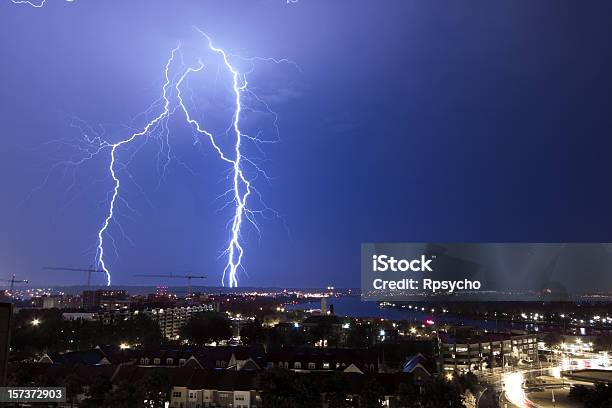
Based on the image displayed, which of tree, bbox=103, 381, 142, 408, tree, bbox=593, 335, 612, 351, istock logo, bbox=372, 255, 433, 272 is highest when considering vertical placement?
istock logo, bbox=372, 255, 433, 272

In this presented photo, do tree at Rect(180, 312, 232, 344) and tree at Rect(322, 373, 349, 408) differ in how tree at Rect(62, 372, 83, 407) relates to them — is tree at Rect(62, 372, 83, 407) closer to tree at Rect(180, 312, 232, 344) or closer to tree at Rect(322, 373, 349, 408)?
tree at Rect(322, 373, 349, 408)

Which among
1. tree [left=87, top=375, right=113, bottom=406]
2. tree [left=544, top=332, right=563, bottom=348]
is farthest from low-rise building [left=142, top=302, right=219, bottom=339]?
tree [left=87, top=375, right=113, bottom=406]

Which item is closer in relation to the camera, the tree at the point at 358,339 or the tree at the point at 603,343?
the tree at the point at 358,339

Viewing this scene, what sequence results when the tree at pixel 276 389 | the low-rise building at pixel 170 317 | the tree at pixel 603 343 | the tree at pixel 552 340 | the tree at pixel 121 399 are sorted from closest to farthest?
the tree at pixel 121 399 < the tree at pixel 276 389 < the tree at pixel 603 343 < the tree at pixel 552 340 < the low-rise building at pixel 170 317

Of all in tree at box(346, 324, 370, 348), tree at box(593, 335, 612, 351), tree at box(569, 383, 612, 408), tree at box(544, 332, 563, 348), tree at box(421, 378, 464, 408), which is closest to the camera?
tree at box(569, 383, 612, 408)

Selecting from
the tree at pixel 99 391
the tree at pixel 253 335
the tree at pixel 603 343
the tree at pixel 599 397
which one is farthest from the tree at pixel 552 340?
the tree at pixel 99 391

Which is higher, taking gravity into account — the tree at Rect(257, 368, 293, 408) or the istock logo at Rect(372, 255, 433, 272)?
the istock logo at Rect(372, 255, 433, 272)

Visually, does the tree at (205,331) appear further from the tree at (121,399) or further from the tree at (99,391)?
the tree at (121,399)

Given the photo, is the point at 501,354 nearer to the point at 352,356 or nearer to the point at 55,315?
the point at 352,356

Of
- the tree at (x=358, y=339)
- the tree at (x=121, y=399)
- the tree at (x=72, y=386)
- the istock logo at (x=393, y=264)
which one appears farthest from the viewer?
the tree at (x=358, y=339)

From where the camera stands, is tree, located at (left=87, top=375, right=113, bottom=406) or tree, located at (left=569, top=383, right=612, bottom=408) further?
tree, located at (left=87, top=375, right=113, bottom=406)

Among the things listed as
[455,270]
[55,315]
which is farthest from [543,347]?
[55,315]
